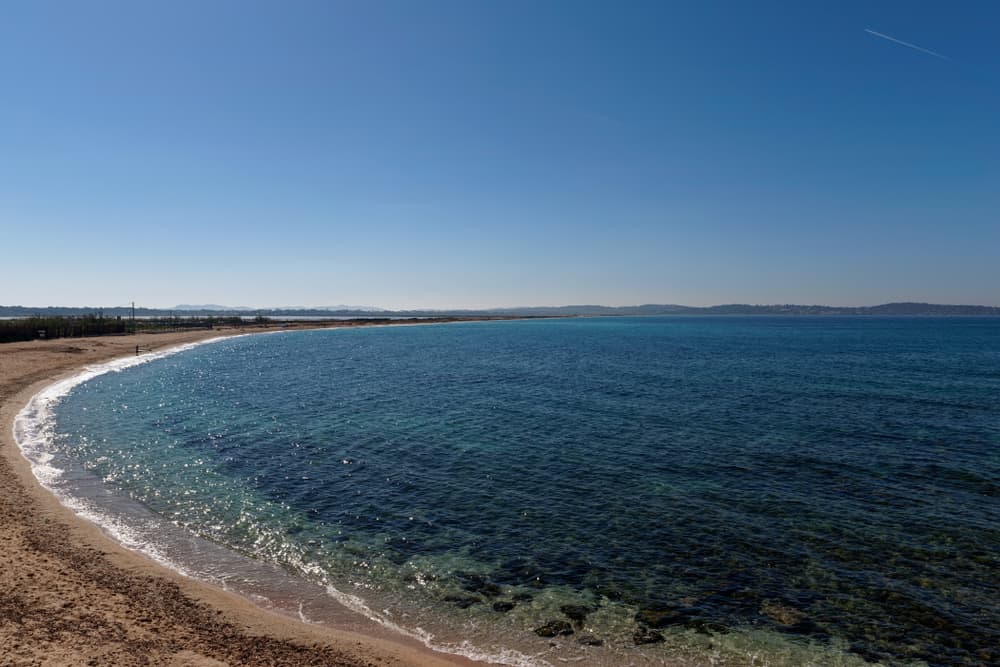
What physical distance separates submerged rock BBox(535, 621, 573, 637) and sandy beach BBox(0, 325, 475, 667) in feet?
6.41

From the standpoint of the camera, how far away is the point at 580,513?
18.6 metres

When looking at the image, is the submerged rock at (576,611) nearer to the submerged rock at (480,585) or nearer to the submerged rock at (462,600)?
the submerged rock at (480,585)

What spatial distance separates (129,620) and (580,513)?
13471 mm

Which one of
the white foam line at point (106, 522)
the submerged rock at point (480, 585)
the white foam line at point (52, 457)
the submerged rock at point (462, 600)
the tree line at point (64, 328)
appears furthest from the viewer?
the tree line at point (64, 328)

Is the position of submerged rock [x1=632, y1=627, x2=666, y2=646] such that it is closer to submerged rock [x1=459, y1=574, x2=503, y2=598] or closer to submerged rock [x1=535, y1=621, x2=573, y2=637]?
submerged rock [x1=535, y1=621, x2=573, y2=637]

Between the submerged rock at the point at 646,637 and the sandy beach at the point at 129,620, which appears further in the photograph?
the submerged rock at the point at 646,637

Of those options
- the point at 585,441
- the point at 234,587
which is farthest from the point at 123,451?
the point at 585,441

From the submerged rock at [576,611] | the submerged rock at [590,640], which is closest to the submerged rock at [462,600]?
the submerged rock at [576,611]

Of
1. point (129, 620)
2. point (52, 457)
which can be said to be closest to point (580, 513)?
point (129, 620)

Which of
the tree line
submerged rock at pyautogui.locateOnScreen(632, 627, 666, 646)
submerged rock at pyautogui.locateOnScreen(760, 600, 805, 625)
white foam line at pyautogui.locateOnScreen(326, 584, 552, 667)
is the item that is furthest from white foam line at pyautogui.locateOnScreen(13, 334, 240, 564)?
the tree line

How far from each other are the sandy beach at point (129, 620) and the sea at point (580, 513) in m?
0.81

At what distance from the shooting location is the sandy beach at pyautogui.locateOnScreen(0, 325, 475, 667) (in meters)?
9.82

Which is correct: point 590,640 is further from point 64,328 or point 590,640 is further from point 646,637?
point 64,328

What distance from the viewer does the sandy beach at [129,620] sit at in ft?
32.2
